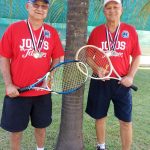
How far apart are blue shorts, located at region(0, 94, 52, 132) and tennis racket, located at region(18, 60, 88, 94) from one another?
160 millimetres

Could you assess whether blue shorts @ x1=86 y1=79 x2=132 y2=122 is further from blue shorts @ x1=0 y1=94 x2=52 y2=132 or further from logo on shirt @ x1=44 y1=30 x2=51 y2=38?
logo on shirt @ x1=44 y1=30 x2=51 y2=38

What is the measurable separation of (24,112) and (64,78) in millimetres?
582

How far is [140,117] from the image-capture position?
6422mm

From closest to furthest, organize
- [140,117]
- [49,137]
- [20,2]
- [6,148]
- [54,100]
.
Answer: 1. [6,148]
2. [49,137]
3. [140,117]
4. [54,100]
5. [20,2]

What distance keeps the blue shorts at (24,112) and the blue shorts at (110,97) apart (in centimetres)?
62

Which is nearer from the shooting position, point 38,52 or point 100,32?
point 38,52

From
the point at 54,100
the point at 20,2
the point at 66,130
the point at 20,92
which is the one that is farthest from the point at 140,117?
the point at 20,2

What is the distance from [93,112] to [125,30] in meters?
1.06

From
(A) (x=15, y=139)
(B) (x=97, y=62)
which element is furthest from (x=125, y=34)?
(A) (x=15, y=139)

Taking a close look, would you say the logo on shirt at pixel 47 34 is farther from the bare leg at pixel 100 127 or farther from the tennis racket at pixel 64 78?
the bare leg at pixel 100 127

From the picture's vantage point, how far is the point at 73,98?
4.30 meters

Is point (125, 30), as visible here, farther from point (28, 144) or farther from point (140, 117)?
point (140, 117)

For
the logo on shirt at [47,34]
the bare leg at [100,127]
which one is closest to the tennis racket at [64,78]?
the logo on shirt at [47,34]

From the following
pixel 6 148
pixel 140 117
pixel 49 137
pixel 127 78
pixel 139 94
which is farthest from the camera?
pixel 139 94
